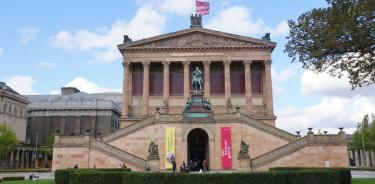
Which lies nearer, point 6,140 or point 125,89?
point 125,89

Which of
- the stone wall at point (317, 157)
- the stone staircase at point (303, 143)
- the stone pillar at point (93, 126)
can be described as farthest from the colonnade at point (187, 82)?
the stone pillar at point (93, 126)

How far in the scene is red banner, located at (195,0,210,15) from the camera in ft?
188

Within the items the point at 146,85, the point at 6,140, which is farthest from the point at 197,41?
the point at 6,140

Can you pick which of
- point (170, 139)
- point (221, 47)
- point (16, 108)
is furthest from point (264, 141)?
point (16, 108)

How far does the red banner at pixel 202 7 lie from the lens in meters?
57.5

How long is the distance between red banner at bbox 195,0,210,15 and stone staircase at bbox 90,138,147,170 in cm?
2550

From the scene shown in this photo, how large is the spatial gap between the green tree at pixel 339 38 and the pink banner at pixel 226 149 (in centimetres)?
1946

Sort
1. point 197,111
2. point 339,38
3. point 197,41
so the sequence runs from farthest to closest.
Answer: point 197,41
point 197,111
point 339,38

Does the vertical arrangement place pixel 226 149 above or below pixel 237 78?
below

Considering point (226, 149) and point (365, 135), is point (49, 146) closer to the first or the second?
point (226, 149)

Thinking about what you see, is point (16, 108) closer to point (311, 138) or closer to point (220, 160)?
point (220, 160)

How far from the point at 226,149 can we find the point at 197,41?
21.3 meters

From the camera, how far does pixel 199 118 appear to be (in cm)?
4331

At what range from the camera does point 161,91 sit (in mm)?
59750
